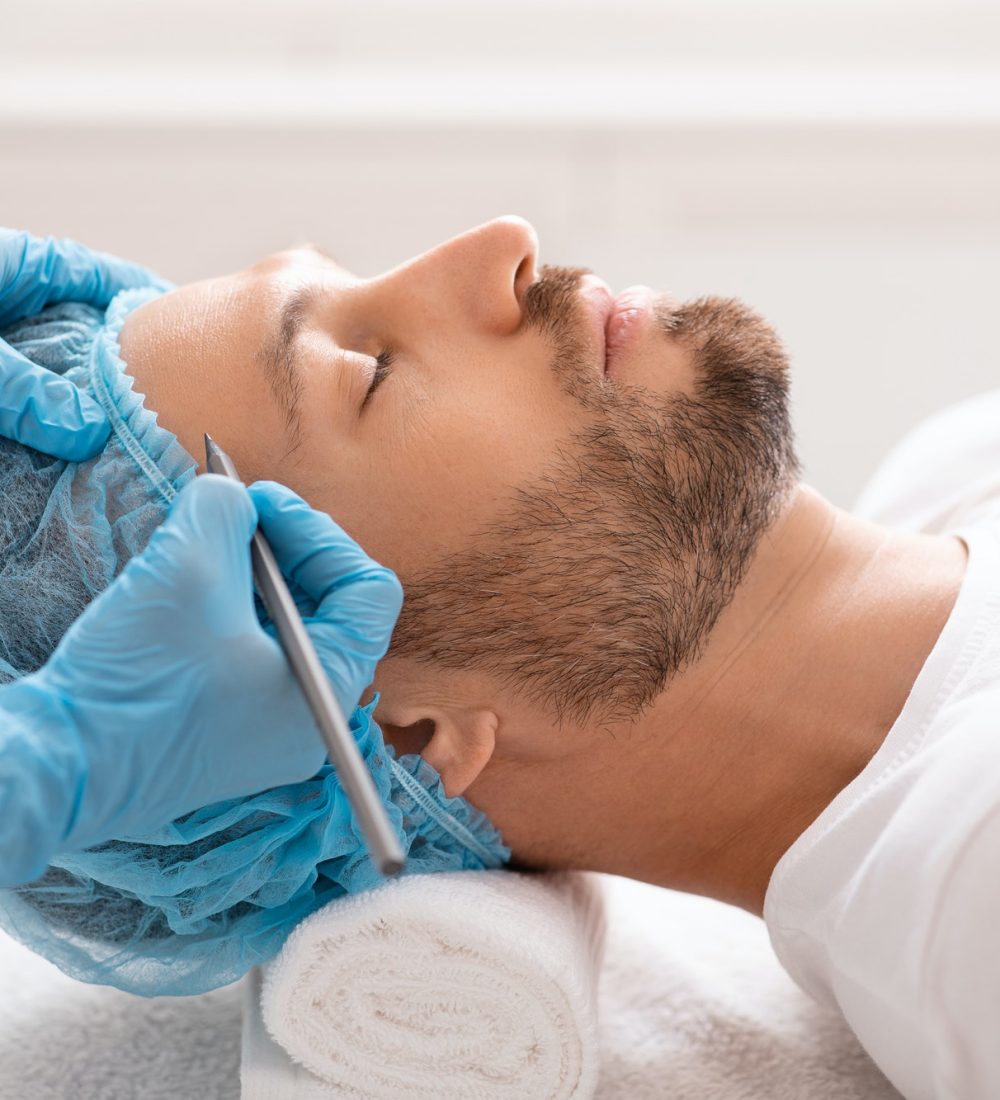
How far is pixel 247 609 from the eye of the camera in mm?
822

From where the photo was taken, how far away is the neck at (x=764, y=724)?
112 cm

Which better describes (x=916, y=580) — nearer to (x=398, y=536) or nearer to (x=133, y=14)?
(x=398, y=536)

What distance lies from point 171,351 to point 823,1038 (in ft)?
2.91

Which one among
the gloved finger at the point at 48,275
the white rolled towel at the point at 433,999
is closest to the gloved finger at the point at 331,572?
the white rolled towel at the point at 433,999

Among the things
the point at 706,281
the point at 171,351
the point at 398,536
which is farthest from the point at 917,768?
the point at 706,281

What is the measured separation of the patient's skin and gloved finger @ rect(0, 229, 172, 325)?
0.13 metres

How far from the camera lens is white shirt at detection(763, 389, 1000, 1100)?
0.90 metres

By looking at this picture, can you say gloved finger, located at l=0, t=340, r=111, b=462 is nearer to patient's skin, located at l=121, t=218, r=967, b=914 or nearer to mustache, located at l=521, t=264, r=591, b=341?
patient's skin, located at l=121, t=218, r=967, b=914

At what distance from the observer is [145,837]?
0.97 metres

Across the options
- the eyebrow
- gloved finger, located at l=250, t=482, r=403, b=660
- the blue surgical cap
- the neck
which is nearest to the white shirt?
the neck

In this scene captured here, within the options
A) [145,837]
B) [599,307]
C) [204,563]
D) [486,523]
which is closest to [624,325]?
[599,307]

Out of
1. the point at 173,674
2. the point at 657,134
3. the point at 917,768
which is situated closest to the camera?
the point at 173,674

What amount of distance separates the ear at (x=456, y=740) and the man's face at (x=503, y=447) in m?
0.04

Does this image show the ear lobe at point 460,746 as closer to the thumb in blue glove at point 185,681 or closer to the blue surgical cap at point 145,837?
the blue surgical cap at point 145,837
